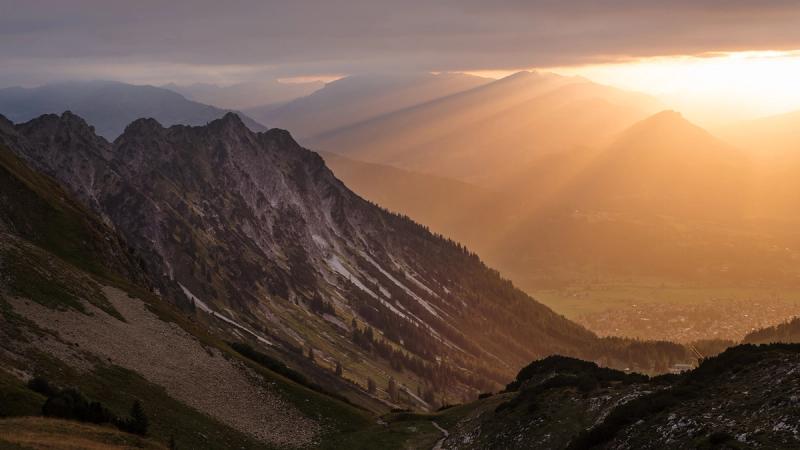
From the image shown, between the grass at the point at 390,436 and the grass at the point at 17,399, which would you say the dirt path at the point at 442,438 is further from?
the grass at the point at 17,399

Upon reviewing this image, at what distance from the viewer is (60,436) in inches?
1793

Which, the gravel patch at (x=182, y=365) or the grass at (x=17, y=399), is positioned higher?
the grass at (x=17, y=399)

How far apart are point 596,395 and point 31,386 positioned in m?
51.5

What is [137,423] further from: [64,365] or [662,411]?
[662,411]

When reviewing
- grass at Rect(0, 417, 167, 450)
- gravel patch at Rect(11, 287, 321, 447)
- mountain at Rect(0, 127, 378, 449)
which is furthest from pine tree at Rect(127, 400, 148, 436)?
gravel patch at Rect(11, 287, 321, 447)

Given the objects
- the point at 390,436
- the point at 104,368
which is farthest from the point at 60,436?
the point at 390,436

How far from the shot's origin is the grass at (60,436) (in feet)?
138

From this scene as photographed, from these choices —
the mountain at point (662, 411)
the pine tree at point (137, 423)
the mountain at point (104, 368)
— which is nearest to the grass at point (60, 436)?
the mountain at point (104, 368)

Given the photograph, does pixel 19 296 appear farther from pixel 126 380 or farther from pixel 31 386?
pixel 31 386

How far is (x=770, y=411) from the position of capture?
42.9 m

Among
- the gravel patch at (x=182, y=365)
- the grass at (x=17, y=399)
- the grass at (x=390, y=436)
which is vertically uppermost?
the grass at (x=17, y=399)

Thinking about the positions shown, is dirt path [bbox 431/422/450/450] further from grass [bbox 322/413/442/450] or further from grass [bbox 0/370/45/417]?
grass [bbox 0/370/45/417]

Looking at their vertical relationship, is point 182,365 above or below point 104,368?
below

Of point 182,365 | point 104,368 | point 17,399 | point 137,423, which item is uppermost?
point 17,399
